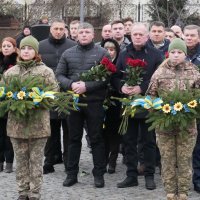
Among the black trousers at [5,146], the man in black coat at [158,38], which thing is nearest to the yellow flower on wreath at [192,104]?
the man in black coat at [158,38]

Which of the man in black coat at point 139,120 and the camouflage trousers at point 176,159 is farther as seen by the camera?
the man in black coat at point 139,120

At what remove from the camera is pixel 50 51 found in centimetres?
930

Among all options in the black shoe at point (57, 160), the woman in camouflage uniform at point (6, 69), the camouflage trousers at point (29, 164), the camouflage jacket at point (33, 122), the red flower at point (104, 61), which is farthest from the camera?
the black shoe at point (57, 160)

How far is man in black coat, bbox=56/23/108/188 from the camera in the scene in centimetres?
827

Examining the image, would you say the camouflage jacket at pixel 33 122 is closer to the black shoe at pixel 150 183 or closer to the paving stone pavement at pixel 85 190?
the paving stone pavement at pixel 85 190

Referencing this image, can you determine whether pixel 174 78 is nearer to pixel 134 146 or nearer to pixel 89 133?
pixel 134 146

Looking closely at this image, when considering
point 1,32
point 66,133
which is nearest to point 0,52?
point 66,133

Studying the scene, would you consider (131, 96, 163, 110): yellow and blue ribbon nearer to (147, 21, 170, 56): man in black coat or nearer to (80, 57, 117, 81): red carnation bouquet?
(80, 57, 117, 81): red carnation bouquet

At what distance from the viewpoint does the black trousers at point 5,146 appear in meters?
9.25

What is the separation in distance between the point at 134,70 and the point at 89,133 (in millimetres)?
1215

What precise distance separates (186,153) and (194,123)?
371 mm

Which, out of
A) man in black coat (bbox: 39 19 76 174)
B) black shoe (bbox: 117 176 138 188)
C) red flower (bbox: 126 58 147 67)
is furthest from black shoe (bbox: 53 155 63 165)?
red flower (bbox: 126 58 147 67)

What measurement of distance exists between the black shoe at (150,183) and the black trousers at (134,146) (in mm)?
56

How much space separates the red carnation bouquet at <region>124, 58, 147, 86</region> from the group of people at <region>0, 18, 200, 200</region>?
0.28 ft
